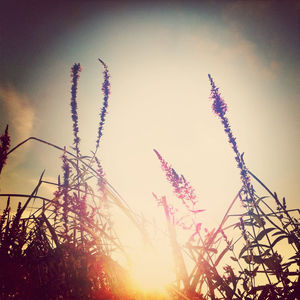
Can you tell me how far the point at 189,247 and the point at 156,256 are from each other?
8.4 inches

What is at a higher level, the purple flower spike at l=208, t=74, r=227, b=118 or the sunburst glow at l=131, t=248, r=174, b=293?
the purple flower spike at l=208, t=74, r=227, b=118

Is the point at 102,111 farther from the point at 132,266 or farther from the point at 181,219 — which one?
the point at 132,266

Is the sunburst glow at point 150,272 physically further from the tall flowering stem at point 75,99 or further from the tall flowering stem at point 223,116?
the tall flowering stem at point 75,99

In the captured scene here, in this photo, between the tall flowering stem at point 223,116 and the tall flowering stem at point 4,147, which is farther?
the tall flowering stem at point 223,116

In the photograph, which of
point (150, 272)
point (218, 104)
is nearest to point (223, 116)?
point (218, 104)

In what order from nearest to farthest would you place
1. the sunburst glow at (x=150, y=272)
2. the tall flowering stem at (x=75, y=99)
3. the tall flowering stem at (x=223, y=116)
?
1. the sunburst glow at (x=150, y=272)
2. the tall flowering stem at (x=223, y=116)
3. the tall flowering stem at (x=75, y=99)

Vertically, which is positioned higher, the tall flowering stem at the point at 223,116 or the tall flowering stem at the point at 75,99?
the tall flowering stem at the point at 75,99

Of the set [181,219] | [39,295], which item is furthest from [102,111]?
[39,295]

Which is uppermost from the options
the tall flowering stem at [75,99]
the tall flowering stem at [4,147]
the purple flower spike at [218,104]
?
the tall flowering stem at [75,99]

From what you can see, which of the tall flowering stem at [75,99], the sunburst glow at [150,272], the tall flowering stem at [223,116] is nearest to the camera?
the sunburst glow at [150,272]

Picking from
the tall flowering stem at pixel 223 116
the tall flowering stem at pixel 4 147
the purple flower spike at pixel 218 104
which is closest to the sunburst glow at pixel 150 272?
the tall flowering stem at pixel 4 147

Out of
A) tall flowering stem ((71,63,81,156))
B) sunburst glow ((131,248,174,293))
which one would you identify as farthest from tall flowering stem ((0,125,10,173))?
tall flowering stem ((71,63,81,156))

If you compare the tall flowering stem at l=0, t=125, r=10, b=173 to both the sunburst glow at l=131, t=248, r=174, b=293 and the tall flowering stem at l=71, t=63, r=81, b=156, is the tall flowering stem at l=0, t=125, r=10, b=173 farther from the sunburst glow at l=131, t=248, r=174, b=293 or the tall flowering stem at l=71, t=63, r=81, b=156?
the tall flowering stem at l=71, t=63, r=81, b=156

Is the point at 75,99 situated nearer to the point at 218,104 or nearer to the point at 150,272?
the point at 218,104
